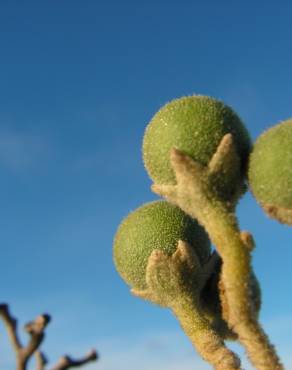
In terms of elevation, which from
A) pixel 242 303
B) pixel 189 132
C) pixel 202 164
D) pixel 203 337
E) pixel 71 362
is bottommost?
pixel 71 362

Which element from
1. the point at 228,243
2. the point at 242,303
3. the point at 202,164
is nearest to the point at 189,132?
the point at 202,164

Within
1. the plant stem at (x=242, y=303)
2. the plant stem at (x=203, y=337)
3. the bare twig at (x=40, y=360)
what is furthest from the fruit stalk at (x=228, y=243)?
the bare twig at (x=40, y=360)

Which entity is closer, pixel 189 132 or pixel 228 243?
pixel 228 243

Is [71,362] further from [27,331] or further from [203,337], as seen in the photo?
[203,337]

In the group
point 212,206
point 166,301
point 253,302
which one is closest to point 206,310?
point 166,301

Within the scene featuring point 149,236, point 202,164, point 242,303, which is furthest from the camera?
point 149,236

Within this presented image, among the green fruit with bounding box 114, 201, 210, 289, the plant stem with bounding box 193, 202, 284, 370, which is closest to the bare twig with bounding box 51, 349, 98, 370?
the plant stem with bounding box 193, 202, 284, 370

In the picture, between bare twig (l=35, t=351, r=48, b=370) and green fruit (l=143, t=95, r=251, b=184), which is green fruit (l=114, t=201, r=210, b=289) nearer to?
green fruit (l=143, t=95, r=251, b=184)
